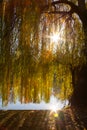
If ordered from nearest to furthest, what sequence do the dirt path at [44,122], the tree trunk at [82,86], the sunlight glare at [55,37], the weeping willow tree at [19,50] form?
1. the dirt path at [44,122]
2. the weeping willow tree at [19,50]
3. the sunlight glare at [55,37]
4. the tree trunk at [82,86]

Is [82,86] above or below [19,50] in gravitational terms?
below

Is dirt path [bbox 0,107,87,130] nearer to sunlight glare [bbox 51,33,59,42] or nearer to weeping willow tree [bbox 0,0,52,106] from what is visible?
weeping willow tree [bbox 0,0,52,106]

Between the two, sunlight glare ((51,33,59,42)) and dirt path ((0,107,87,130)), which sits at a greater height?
sunlight glare ((51,33,59,42))

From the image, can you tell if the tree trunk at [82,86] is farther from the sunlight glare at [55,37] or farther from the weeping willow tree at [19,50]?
the weeping willow tree at [19,50]

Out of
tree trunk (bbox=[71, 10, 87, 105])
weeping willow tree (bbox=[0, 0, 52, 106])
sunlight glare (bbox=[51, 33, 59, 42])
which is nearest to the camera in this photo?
weeping willow tree (bbox=[0, 0, 52, 106])

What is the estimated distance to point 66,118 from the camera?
12.8 m

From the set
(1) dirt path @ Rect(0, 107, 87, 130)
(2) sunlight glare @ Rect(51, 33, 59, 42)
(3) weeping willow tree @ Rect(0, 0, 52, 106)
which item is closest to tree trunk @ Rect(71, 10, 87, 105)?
(2) sunlight glare @ Rect(51, 33, 59, 42)

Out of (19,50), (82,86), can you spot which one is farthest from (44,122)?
(82,86)

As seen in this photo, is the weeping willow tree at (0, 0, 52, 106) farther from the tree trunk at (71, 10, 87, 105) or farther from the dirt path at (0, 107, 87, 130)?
the dirt path at (0, 107, 87, 130)

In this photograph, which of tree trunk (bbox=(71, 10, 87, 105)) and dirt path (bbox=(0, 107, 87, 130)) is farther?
tree trunk (bbox=(71, 10, 87, 105))

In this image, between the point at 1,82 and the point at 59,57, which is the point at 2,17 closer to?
the point at 1,82

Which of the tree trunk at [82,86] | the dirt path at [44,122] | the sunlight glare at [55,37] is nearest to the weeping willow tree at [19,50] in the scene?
the sunlight glare at [55,37]

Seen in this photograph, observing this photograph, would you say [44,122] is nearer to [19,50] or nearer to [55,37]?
[19,50]

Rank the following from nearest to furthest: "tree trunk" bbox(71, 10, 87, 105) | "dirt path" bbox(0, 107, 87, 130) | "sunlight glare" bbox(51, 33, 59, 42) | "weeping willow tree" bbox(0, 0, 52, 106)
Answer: "dirt path" bbox(0, 107, 87, 130) → "weeping willow tree" bbox(0, 0, 52, 106) → "sunlight glare" bbox(51, 33, 59, 42) → "tree trunk" bbox(71, 10, 87, 105)
